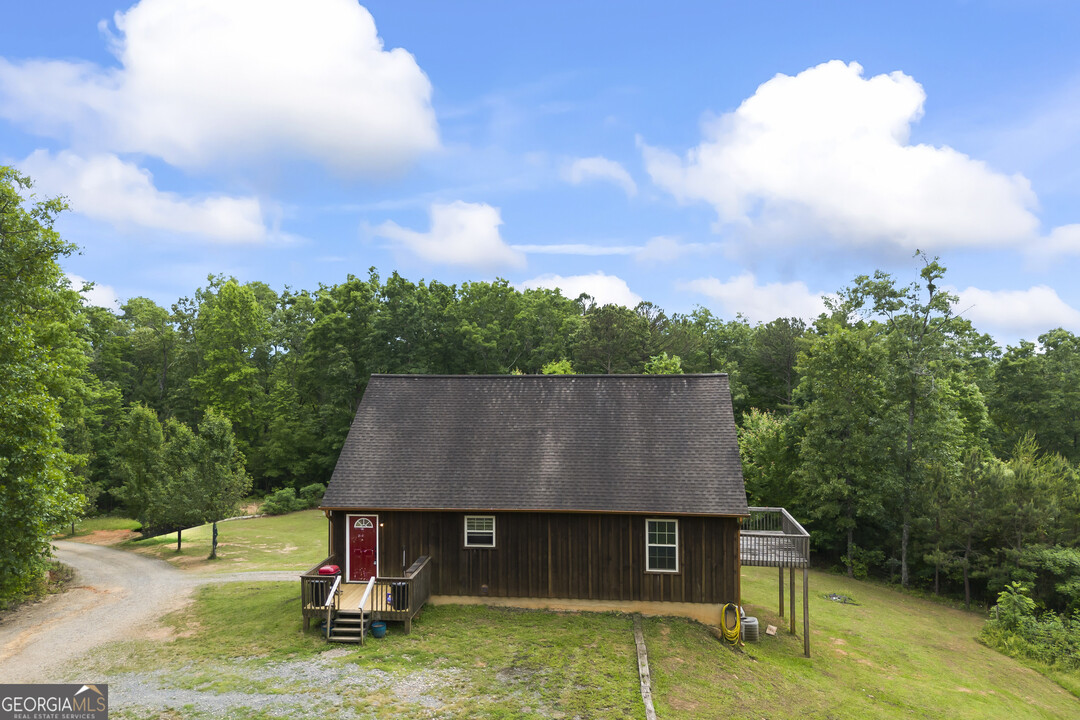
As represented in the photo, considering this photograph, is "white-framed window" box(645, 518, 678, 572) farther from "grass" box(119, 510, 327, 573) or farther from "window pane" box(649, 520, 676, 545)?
"grass" box(119, 510, 327, 573)

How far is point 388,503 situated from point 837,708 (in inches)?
455

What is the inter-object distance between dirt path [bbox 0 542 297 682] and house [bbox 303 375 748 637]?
517 cm

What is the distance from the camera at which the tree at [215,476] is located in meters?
26.0

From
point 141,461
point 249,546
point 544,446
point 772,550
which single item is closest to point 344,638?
point 544,446

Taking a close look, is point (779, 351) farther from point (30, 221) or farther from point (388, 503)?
point (30, 221)

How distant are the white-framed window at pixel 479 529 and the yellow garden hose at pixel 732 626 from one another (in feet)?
20.9

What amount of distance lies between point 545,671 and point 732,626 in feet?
18.2

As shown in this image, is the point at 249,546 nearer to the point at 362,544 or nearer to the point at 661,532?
Answer: the point at 362,544

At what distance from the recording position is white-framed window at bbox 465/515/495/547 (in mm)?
16708

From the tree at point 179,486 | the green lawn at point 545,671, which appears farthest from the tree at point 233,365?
the green lawn at point 545,671

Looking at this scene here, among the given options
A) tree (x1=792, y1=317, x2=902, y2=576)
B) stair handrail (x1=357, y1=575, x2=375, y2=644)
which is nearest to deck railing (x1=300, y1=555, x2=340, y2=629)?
stair handrail (x1=357, y1=575, x2=375, y2=644)

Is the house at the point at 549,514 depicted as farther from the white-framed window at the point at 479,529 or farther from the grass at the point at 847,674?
the grass at the point at 847,674

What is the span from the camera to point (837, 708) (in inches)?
493

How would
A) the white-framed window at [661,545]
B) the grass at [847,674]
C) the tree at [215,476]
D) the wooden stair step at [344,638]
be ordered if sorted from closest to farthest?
the grass at [847,674], the wooden stair step at [344,638], the white-framed window at [661,545], the tree at [215,476]
